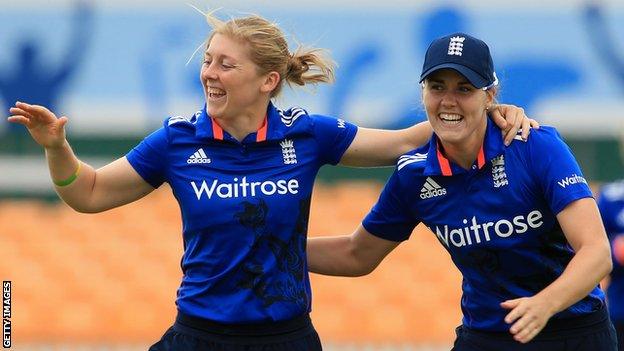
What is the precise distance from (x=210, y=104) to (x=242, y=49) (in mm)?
235

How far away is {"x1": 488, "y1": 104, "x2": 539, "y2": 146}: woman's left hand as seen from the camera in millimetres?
4273

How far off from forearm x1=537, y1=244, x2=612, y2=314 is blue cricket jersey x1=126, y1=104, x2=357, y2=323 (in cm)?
96

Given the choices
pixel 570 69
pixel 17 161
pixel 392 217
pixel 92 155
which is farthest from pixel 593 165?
pixel 392 217

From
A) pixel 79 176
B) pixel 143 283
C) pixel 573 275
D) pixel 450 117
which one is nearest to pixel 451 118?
pixel 450 117

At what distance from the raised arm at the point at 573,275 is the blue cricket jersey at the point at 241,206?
2.80 feet

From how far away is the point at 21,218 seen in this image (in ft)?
44.1

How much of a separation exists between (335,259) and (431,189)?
2.14 ft

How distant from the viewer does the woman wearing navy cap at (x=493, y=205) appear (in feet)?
13.5

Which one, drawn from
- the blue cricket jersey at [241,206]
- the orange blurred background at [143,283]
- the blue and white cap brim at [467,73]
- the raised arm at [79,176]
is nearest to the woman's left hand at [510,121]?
the blue and white cap brim at [467,73]

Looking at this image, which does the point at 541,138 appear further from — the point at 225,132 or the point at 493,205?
the point at 225,132

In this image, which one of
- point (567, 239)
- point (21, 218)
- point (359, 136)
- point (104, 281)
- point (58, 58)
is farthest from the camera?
point (58, 58)

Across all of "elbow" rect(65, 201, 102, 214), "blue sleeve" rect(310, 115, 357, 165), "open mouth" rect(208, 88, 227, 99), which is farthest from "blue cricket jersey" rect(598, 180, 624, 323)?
"elbow" rect(65, 201, 102, 214)

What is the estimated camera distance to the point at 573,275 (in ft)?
12.8

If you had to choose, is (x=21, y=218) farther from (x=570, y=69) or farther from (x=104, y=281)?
(x=570, y=69)
